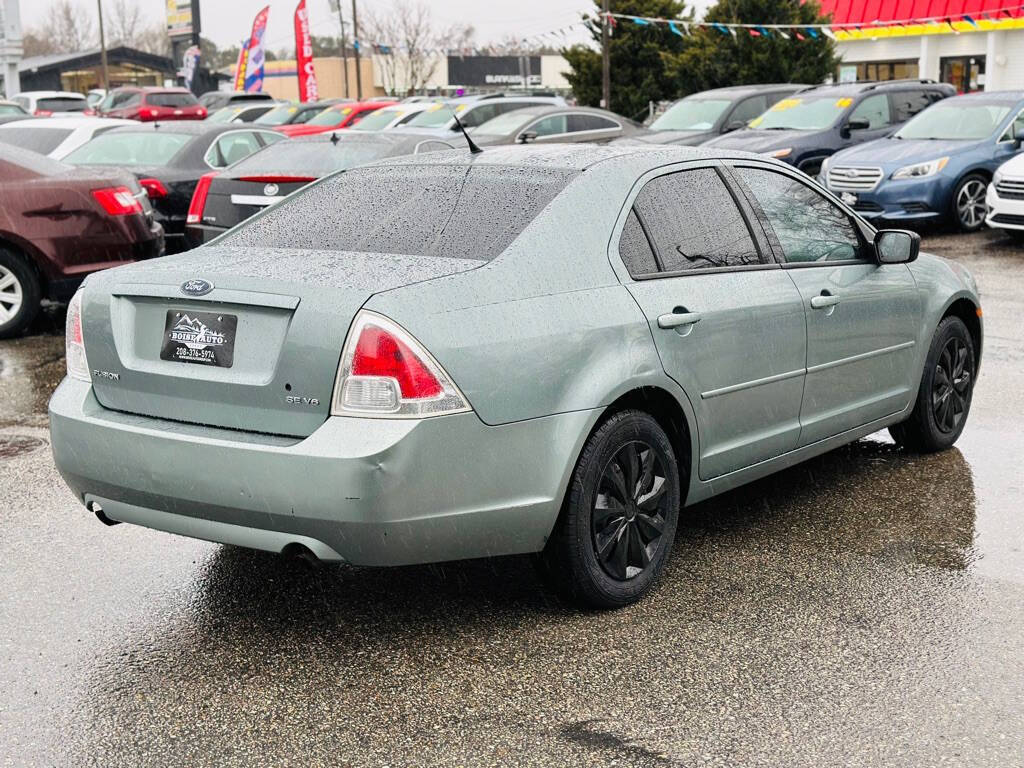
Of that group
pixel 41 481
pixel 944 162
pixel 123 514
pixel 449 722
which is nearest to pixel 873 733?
pixel 449 722

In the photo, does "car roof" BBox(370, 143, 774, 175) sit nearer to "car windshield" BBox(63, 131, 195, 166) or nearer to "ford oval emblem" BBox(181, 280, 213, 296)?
"ford oval emblem" BBox(181, 280, 213, 296)

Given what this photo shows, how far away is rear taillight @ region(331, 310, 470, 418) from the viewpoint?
3.75 m

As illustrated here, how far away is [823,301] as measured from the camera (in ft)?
17.2

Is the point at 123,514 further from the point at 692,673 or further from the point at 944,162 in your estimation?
the point at 944,162

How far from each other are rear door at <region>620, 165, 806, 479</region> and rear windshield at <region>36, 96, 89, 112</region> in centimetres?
3585

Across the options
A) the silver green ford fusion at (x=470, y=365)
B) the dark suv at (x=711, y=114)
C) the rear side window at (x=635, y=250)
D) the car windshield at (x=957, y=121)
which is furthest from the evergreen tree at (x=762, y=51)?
the rear side window at (x=635, y=250)

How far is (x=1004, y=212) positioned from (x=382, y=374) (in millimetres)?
11888

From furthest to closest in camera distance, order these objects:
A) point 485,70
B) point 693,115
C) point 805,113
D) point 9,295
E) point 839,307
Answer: point 485,70
point 693,115
point 805,113
point 9,295
point 839,307

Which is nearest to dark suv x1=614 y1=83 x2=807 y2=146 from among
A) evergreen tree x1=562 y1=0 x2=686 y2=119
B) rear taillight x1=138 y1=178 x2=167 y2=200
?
rear taillight x1=138 y1=178 x2=167 y2=200

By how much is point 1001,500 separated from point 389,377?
10.2 feet

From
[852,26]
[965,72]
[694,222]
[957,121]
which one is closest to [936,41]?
[965,72]

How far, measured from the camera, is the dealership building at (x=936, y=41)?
113 ft

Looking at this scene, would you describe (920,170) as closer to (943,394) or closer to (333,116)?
(943,394)

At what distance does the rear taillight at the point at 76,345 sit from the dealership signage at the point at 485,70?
3517 inches
